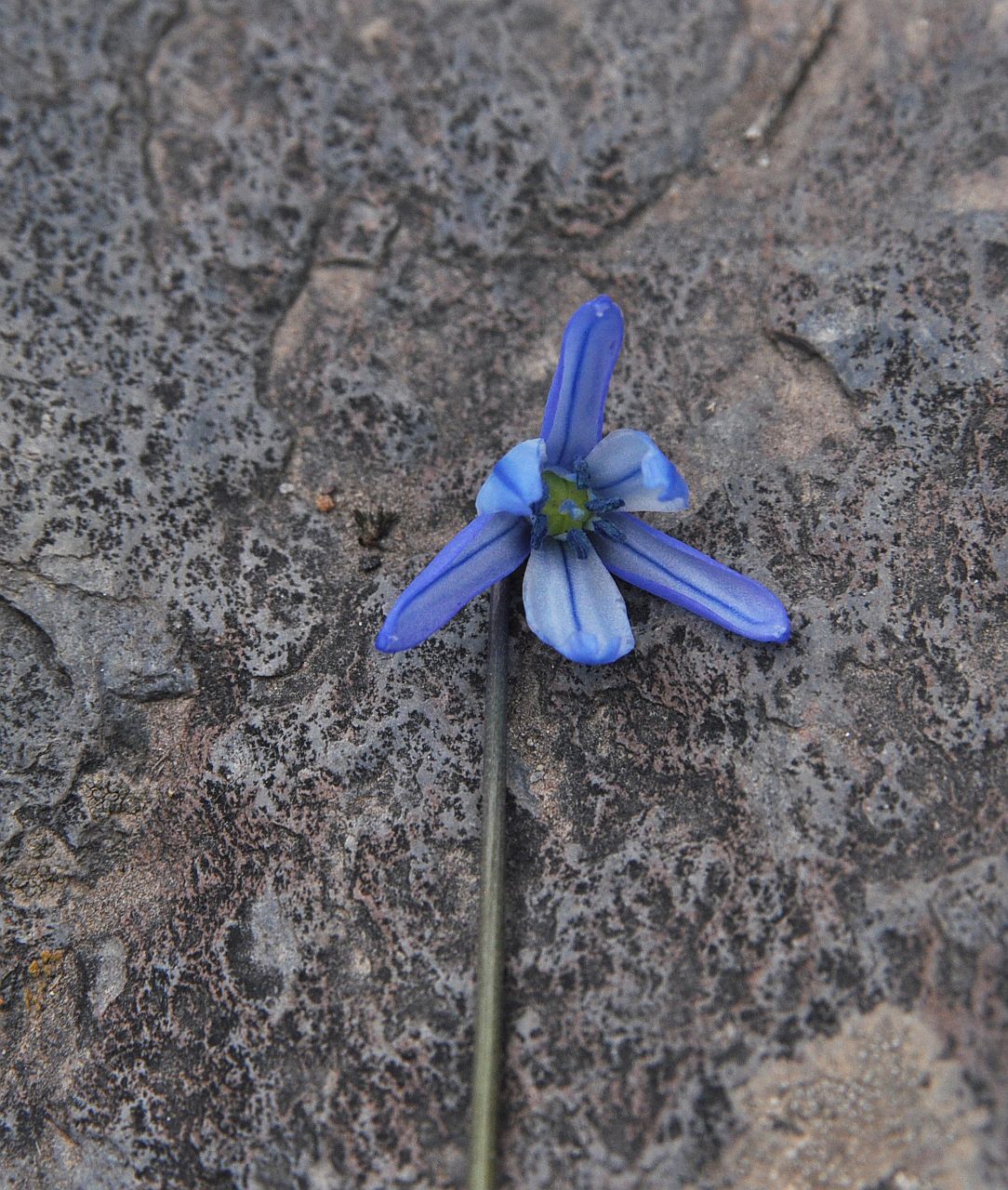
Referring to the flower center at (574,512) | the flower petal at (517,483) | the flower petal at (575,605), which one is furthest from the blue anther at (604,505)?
the flower petal at (517,483)

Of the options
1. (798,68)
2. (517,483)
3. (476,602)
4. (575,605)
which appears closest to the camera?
(517,483)

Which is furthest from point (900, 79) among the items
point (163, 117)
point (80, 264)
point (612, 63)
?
point (80, 264)

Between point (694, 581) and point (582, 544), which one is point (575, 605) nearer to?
point (582, 544)

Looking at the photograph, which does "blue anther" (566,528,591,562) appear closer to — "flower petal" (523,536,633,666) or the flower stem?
"flower petal" (523,536,633,666)

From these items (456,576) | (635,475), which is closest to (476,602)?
(456,576)

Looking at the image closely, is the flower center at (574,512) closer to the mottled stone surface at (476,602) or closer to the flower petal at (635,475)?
the flower petal at (635,475)

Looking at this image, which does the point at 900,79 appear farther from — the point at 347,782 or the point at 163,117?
the point at 347,782
